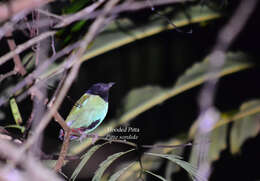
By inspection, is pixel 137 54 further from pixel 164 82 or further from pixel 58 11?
pixel 58 11

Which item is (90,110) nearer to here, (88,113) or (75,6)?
(88,113)

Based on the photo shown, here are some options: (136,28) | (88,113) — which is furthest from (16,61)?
(136,28)

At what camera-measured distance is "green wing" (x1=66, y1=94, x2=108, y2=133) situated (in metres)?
1.60

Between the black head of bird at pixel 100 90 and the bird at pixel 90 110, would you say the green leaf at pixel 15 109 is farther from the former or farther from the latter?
the black head of bird at pixel 100 90

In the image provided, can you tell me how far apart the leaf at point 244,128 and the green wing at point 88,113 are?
89cm

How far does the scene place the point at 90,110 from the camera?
1.68 meters

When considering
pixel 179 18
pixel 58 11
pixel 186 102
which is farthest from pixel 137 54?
pixel 58 11

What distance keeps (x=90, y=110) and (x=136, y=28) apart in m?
0.56

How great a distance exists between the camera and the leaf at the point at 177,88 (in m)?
1.83

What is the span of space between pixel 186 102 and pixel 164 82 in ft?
0.81

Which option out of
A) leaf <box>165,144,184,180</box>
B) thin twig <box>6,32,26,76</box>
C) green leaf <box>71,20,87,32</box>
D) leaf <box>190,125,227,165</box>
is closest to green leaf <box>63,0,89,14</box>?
green leaf <box>71,20,87,32</box>

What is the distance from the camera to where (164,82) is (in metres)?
2.09

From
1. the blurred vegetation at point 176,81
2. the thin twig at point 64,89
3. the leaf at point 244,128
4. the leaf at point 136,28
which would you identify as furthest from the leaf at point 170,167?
the thin twig at point 64,89

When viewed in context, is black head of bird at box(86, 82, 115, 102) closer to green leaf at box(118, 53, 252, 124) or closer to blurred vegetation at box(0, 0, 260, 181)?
blurred vegetation at box(0, 0, 260, 181)
